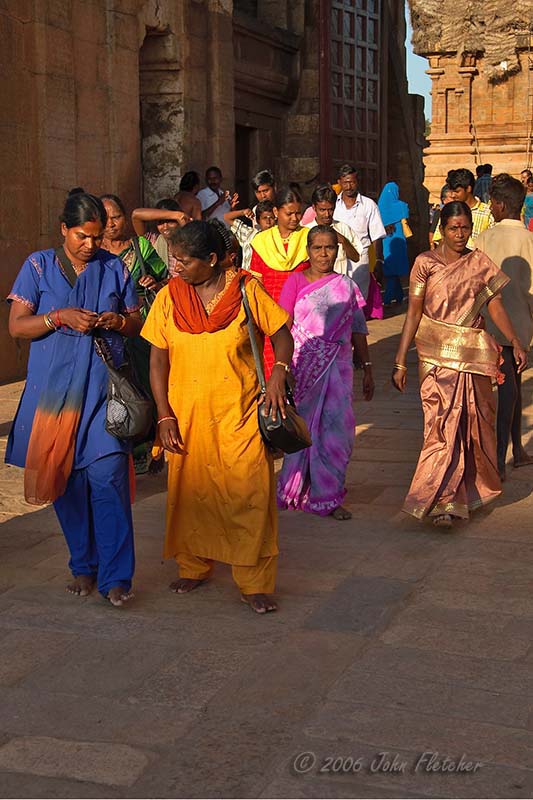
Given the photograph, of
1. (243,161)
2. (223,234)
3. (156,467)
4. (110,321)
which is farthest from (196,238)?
(243,161)

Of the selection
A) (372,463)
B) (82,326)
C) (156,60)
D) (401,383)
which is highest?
(156,60)

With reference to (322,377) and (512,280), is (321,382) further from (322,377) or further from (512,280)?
(512,280)

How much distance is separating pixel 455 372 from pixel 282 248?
2.08 m

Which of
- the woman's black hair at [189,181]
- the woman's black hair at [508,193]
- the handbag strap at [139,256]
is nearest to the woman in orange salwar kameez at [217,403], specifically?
the handbag strap at [139,256]

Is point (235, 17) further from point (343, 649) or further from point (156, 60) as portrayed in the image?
point (343, 649)

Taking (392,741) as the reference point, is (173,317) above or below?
above

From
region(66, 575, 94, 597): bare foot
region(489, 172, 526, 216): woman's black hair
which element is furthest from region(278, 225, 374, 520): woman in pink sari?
region(66, 575, 94, 597): bare foot

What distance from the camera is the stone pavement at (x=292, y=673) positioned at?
3.38m

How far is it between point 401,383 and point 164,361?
1652 mm

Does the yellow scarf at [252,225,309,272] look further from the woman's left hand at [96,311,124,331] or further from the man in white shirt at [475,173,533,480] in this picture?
the woman's left hand at [96,311,124,331]

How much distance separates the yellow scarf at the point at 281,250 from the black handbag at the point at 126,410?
10.3 ft

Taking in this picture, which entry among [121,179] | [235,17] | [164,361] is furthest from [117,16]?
[164,361]

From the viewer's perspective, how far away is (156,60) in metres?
12.9

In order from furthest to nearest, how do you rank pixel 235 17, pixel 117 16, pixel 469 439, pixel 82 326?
1. pixel 235 17
2. pixel 117 16
3. pixel 469 439
4. pixel 82 326
